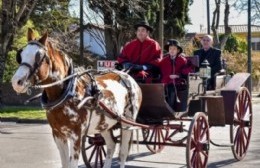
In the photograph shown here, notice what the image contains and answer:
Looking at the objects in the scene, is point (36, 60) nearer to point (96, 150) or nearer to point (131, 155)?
point (96, 150)

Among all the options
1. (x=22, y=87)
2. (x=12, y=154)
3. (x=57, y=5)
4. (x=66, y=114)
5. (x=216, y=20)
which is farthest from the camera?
(x=216, y=20)

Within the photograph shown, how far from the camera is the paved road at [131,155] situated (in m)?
10.5

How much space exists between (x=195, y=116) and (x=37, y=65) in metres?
3.39

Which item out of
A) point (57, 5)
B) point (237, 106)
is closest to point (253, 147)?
point (237, 106)

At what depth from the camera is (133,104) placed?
8711 millimetres

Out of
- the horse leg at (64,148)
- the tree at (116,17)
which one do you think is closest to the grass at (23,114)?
the tree at (116,17)

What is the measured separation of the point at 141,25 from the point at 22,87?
3306 millimetres

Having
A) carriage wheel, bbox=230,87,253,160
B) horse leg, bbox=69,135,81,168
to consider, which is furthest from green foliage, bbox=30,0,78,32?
horse leg, bbox=69,135,81,168

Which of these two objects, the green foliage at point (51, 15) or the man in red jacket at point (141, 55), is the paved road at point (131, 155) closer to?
the man in red jacket at point (141, 55)

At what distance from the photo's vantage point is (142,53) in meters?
9.50

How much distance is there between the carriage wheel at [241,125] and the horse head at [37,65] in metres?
4.74


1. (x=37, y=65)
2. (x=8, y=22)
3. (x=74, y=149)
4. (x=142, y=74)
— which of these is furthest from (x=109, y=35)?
(x=37, y=65)

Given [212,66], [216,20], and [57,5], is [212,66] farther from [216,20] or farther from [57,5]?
[216,20]

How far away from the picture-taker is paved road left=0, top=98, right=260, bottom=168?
10.5 m
